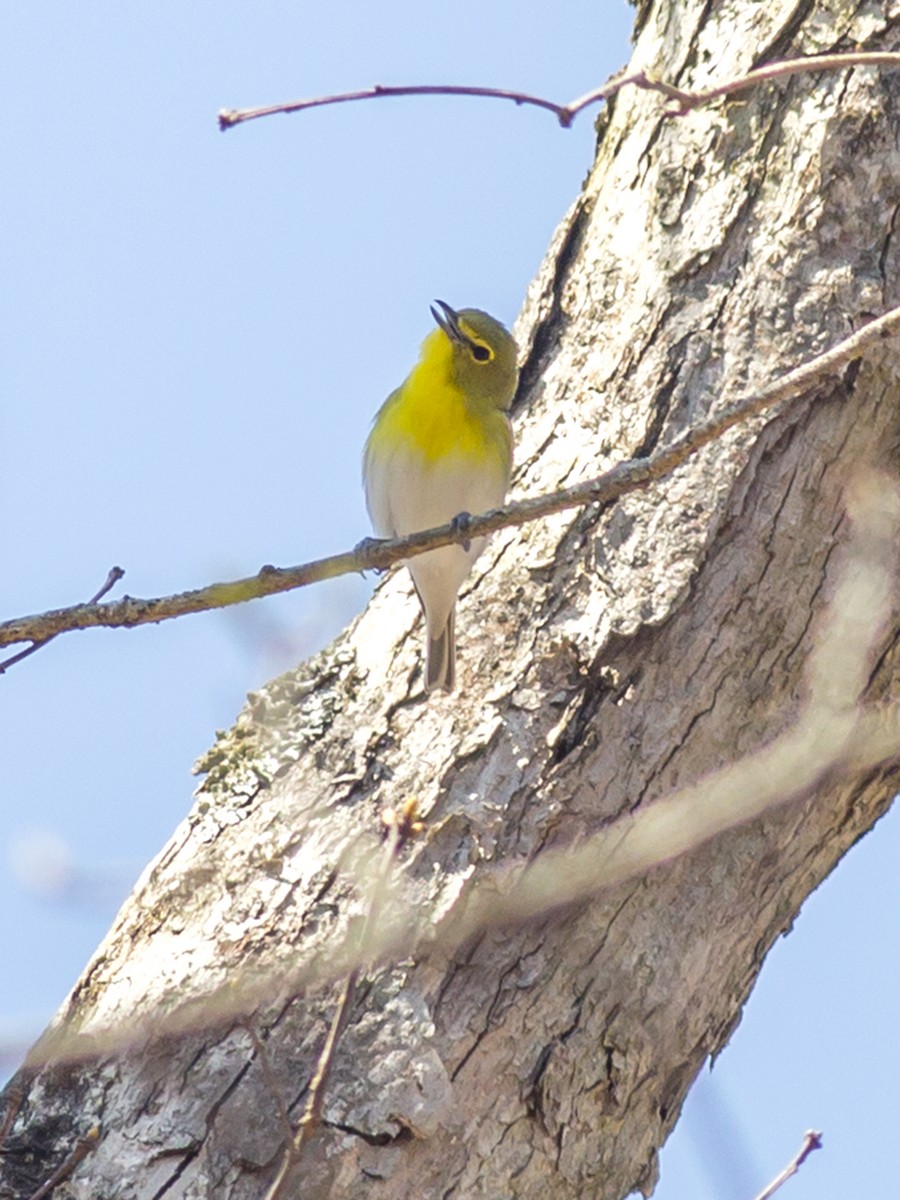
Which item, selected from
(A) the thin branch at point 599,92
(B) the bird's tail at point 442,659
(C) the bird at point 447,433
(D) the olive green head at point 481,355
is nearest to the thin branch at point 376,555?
(A) the thin branch at point 599,92

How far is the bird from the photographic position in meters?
4.85

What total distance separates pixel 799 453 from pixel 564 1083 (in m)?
1.62

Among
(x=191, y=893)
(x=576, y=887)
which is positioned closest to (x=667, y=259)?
(x=576, y=887)

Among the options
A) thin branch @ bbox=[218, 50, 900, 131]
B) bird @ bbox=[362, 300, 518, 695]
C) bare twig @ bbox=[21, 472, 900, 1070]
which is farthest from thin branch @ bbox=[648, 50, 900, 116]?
bird @ bbox=[362, 300, 518, 695]

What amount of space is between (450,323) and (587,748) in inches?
91.5

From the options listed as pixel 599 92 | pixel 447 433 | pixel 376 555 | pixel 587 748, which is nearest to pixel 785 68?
pixel 599 92

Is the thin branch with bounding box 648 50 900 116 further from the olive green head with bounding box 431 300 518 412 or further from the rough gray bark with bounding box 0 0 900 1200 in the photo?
the olive green head with bounding box 431 300 518 412

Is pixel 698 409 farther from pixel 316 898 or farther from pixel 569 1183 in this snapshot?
pixel 569 1183

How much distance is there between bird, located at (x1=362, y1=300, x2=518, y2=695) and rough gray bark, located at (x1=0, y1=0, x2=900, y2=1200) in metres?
0.48

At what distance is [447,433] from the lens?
4.99 metres

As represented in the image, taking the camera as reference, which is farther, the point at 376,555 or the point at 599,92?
the point at 376,555

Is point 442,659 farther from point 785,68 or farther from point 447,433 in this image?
point 785,68

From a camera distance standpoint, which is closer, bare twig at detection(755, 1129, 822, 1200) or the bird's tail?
bare twig at detection(755, 1129, 822, 1200)

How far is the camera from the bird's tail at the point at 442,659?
3693 mm
